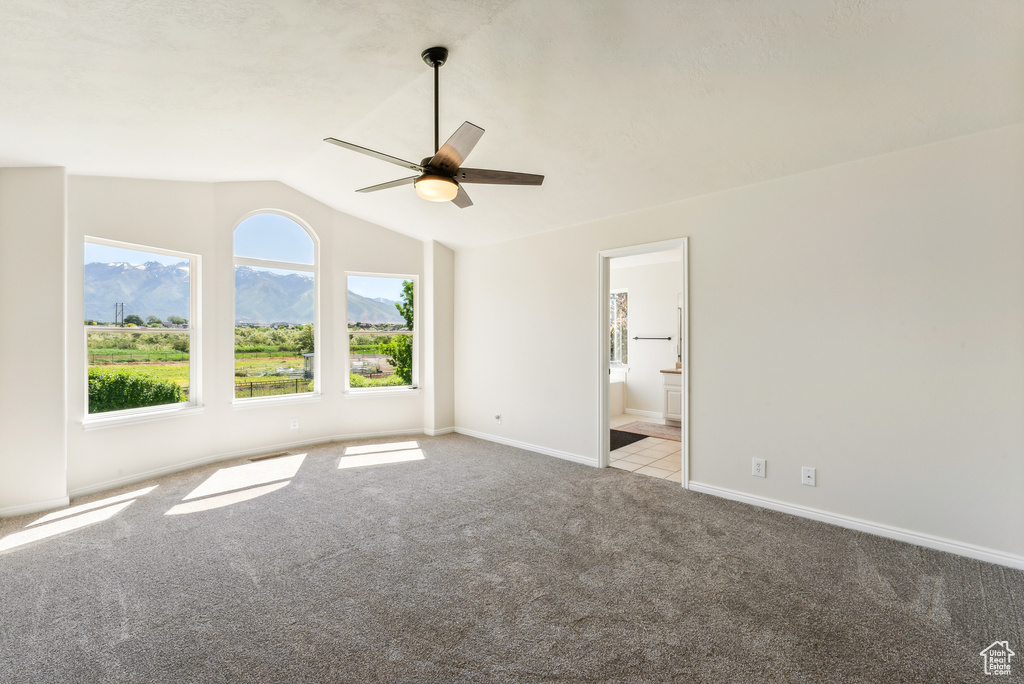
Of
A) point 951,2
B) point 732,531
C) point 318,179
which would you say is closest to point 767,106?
point 951,2

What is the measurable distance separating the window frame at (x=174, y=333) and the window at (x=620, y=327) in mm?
5946

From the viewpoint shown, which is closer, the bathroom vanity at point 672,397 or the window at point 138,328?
the window at point 138,328

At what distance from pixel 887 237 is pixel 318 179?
4.96m

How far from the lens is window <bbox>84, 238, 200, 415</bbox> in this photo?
401cm

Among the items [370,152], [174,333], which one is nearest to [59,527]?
[174,333]

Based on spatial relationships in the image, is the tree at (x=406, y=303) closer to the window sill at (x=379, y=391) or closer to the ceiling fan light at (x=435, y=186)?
the window sill at (x=379, y=391)

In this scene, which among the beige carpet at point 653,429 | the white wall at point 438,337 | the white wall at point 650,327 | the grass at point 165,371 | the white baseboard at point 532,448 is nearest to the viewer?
the grass at point 165,371

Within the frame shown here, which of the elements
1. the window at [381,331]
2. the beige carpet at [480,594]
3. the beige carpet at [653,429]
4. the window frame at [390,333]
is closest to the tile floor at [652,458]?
the beige carpet at [653,429]

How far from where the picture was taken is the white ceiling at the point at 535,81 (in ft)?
6.90

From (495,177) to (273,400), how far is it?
13.2 ft

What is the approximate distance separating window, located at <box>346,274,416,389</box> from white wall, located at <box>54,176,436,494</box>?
165 millimetres

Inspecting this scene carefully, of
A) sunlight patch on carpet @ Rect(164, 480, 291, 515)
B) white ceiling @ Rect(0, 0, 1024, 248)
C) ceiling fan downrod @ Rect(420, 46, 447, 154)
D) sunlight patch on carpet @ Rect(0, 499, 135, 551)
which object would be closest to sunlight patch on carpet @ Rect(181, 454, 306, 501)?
sunlight patch on carpet @ Rect(164, 480, 291, 515)

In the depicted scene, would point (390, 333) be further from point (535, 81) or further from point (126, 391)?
point (535, 81)

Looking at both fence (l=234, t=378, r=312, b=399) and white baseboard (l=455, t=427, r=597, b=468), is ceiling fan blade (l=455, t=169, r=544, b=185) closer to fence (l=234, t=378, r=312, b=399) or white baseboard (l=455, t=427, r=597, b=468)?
white baseboard (l=455, t=427, r=597, b=468)
